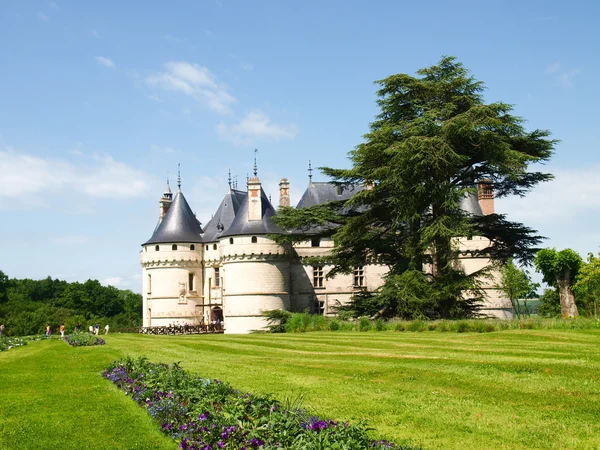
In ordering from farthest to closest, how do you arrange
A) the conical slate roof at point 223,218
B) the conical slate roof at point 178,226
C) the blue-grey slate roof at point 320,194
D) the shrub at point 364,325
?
1. the conical slate roof at point 223,218
2. the conical slate roof at point 178,226
3. the blue-grey slate roof at point 320,194
4. the shrub at point 364,325

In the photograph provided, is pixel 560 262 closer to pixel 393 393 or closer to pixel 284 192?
pixel 284 192

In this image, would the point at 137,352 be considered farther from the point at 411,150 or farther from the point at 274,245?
the point at 274,245

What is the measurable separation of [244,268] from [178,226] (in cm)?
716

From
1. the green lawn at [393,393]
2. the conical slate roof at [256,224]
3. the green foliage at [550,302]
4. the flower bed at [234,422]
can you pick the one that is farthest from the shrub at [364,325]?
the green foliage at [550,302]

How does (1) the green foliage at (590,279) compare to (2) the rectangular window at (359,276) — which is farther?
(2) the rectangular window at (359,276)

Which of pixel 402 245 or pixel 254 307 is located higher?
pixel 402 245

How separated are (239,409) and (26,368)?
985 centimetres

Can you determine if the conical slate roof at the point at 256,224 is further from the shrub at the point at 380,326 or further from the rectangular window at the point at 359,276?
the shrub at the point at 380,326

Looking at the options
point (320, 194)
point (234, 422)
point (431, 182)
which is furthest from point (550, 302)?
point (234, 422)

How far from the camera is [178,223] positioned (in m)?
41.9

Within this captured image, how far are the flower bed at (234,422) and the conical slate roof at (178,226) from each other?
32.4 meters

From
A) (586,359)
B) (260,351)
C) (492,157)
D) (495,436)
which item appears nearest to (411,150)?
(492,157)

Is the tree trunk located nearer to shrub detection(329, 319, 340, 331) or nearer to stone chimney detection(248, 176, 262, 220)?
shrub detection(329, 319, 340, 331)

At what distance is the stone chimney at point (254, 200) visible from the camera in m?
37.2
